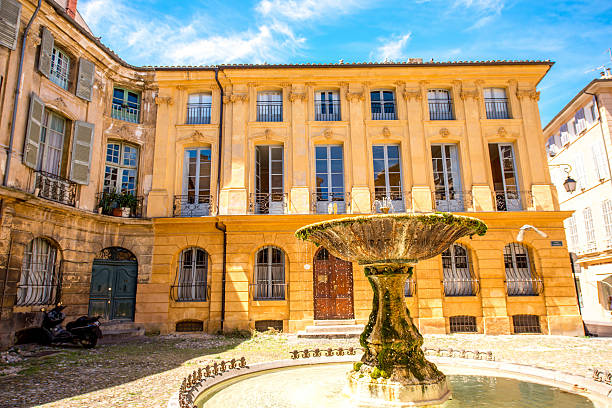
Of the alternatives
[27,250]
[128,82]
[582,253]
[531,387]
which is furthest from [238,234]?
[582,253]

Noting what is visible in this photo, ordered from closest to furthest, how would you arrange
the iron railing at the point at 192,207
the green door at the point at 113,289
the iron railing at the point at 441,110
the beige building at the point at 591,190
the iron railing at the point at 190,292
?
the green door at the point at 113,289 < the iron railing at the point at 190,292 < the iron railing at the point at 192,207 < the iron railing at the point at 441,110 < the beige building at the point at 591,190

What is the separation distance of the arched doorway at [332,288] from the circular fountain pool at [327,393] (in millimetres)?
6420

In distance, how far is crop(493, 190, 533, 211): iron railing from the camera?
1513 centimetres

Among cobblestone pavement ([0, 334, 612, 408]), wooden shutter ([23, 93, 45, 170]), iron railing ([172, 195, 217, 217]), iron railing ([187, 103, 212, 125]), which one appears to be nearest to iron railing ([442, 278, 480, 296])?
cobblestone pavement ([0, 334, 612, 408])

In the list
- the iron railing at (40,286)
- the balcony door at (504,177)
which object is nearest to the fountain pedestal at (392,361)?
the iron railing at (40,286)

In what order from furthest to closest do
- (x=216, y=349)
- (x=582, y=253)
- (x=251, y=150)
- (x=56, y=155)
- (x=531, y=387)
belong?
(x=582, y=253)
(x=251, y=150)
(x=56, y=155)
(x=216, y=349)
(x=531, y=387)

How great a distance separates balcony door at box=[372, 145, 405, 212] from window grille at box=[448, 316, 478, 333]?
434 cm

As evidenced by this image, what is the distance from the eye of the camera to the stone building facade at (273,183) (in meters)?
13.6

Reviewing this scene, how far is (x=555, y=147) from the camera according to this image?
25.2 meters

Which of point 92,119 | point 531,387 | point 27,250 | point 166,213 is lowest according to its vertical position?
point 531,387

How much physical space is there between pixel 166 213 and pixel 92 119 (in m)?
4.23

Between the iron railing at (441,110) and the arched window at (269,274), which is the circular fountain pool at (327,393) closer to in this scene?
the arched window at (269,274)

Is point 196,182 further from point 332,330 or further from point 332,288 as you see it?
point 332,330

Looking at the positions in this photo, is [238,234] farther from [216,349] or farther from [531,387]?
[531,387]
